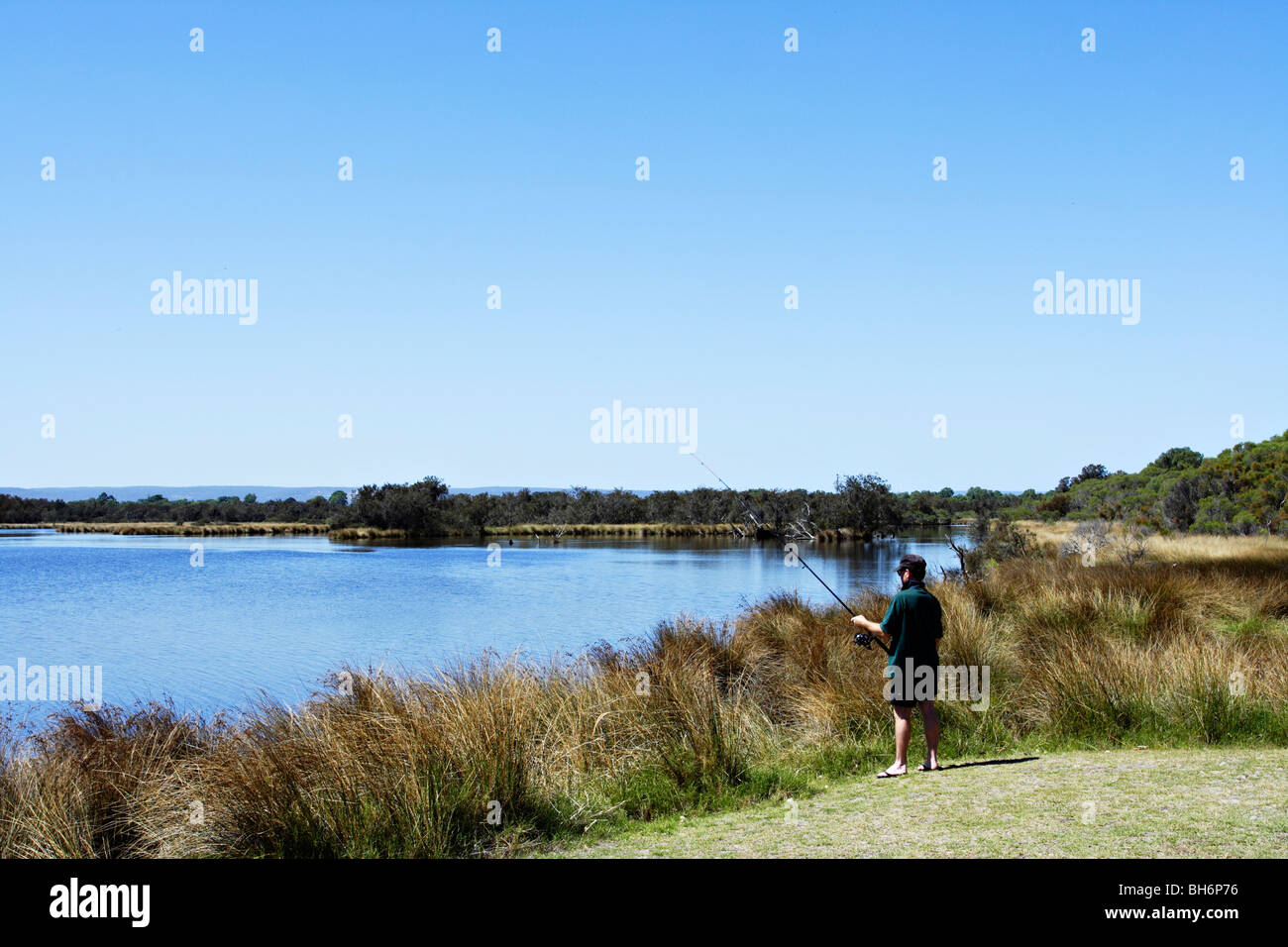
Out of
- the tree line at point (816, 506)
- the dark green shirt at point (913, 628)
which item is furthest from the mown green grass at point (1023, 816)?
the tree line at point (816, 506)

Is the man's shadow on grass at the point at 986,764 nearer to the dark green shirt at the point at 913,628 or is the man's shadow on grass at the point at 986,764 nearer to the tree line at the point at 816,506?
the dark green shirt at the point at 913,628

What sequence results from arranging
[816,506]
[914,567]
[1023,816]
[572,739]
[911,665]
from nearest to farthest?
1. [1023,816]
2. [911,665]
3. [914,567]
4. [572,739]
5. [816,506]

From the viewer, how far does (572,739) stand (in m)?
9.62

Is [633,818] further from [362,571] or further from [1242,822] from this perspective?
[362,571]

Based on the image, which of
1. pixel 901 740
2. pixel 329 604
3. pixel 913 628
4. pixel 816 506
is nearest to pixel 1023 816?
pixel 901 740

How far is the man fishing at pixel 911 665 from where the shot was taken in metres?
8.77

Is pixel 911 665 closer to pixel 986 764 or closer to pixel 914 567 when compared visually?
pixel 914 567

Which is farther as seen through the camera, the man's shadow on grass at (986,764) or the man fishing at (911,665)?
the man's shadow on grass at (986,764)

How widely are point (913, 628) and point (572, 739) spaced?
3453mm

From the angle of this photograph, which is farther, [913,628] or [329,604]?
[329,604]

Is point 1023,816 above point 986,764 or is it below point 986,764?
above

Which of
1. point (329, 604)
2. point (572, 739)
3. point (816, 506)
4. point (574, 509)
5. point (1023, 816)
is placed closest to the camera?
point (1023, 816)

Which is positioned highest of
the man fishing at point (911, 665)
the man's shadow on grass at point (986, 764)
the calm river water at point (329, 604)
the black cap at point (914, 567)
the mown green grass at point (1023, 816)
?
the black cap at point (914, 567)

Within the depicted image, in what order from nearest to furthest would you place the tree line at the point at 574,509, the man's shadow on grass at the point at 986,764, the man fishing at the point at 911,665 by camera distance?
the man fishing at the point at 911,665
the man's shadow on grass at the point at 986,764
the tree line at the point at 574,509
